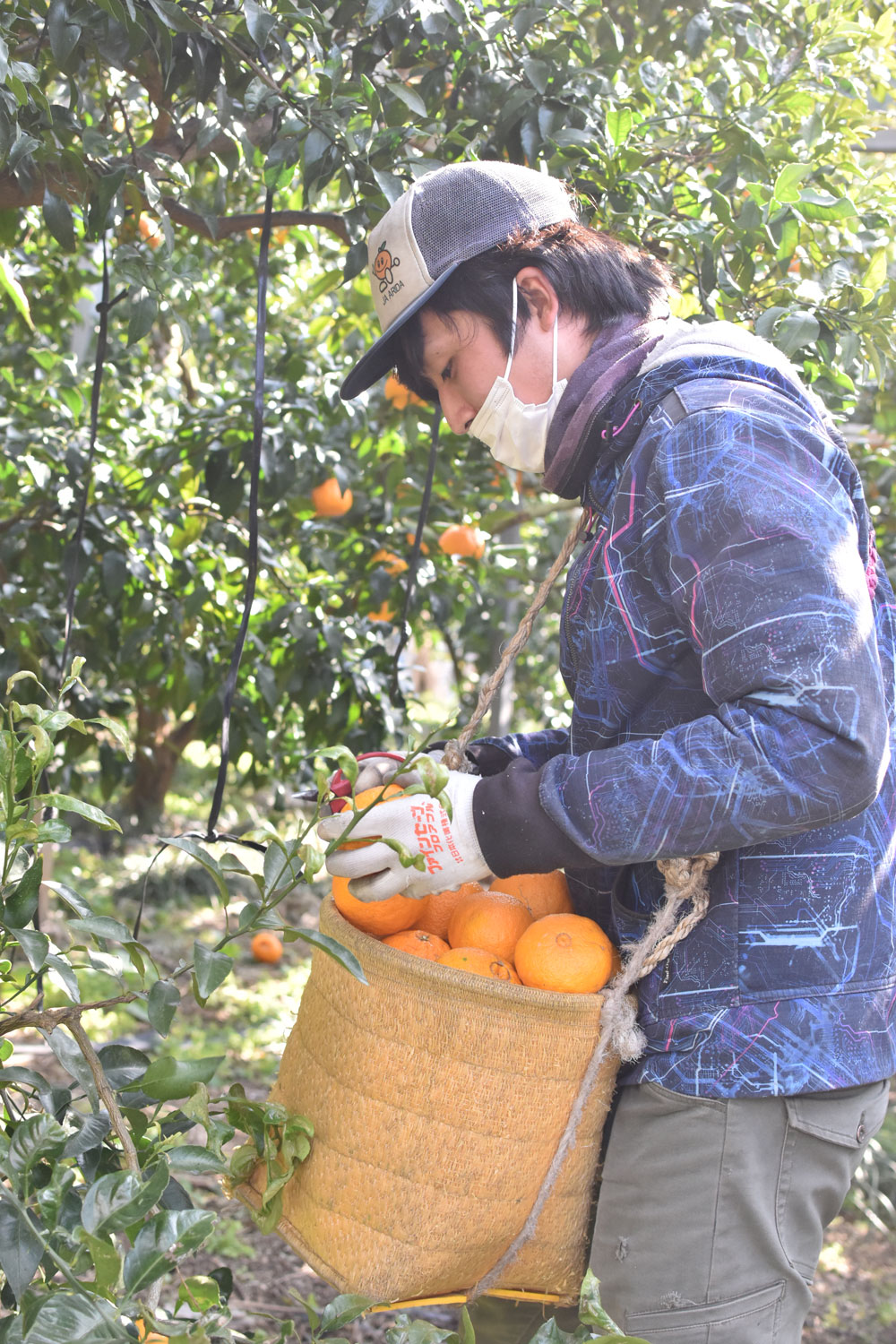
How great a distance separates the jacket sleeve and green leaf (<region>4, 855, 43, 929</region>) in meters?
0.44

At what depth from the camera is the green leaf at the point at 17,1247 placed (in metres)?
0.79

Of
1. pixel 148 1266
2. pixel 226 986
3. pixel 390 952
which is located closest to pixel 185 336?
pixel 390 952

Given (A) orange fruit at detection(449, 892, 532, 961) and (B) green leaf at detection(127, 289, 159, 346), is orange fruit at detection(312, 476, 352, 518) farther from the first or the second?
(A) orange fruit at detection(449, 892, 532, 961)

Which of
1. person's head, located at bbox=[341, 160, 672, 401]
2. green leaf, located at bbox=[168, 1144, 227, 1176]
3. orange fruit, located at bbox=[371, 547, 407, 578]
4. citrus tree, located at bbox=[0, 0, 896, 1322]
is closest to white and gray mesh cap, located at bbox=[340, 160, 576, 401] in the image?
person's head, located at bbox=[341, 160, 672, 401]

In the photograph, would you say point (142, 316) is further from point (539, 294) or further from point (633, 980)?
point (633, 980)

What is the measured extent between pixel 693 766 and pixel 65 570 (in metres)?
1.57

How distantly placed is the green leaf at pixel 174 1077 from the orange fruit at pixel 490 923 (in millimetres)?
319

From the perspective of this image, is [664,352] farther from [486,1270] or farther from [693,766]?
[486,1270]

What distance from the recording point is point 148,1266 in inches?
30.0

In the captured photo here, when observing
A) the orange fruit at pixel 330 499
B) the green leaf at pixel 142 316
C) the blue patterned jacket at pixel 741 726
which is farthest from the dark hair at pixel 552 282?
the orange fruit at pixel 330 499

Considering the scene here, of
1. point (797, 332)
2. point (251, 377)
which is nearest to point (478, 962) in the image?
point (797, 332)

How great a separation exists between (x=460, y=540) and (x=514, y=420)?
51.5 inches

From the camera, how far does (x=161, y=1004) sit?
94cm

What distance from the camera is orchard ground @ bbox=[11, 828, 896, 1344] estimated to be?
2.52 metres
